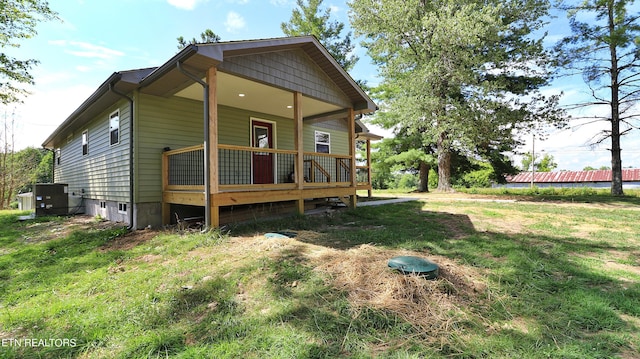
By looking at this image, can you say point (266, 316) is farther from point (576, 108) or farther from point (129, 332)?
point (576, 108)

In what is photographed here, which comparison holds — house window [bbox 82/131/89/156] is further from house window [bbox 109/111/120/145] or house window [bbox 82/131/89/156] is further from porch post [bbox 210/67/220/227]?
porch post [bbox 210/67/220/227]

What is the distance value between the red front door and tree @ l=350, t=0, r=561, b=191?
316 inches

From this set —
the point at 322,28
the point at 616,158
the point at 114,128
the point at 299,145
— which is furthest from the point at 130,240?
the point at 322,28

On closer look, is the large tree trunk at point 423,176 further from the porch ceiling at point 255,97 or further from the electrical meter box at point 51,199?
the electrical meter box at point 51,199

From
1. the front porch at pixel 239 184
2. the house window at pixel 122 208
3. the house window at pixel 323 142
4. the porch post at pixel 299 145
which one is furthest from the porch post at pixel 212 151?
the house window at pixel 323 142

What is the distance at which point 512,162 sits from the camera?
1814 cm

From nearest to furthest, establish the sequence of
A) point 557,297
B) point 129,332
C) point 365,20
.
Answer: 1. point 129,332
2. point 557,297
3. point 365,20

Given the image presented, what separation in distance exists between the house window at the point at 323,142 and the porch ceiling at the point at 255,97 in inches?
70.7

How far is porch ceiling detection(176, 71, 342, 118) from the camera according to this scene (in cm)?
666

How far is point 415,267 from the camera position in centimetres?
305

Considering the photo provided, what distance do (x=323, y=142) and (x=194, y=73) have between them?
6636mm

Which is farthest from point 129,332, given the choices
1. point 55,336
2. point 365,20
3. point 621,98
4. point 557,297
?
point 621,98

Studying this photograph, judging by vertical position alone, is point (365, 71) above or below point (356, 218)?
above

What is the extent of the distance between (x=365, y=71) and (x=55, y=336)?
873 inches
